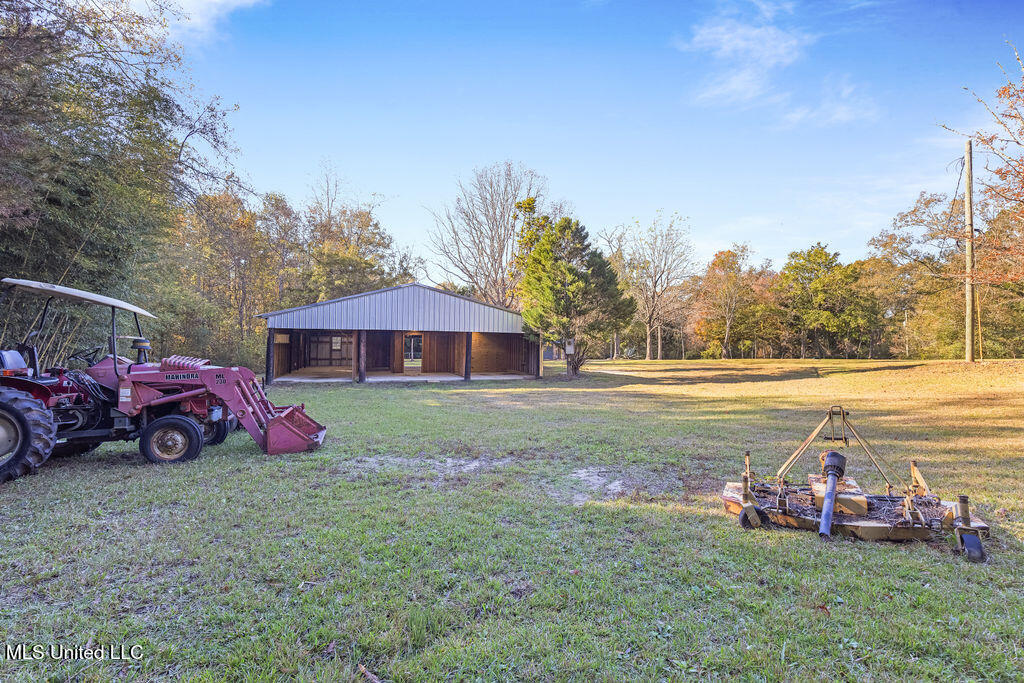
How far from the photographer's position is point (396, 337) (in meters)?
21.5

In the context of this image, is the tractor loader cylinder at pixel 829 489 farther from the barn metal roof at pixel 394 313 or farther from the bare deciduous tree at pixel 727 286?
the bare deciduous tree at pixel 727 286

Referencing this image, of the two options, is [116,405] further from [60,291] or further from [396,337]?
[396,337]

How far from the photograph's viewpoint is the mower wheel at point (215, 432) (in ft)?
20.7

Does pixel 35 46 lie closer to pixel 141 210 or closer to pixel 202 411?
pixel 141 210

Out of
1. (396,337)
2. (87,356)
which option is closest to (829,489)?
(87,356)

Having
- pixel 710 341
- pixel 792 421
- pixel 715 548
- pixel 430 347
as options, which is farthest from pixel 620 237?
pixel 715 548

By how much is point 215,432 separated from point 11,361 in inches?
86.9

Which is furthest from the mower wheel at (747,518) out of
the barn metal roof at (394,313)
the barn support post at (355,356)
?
the barn support post at (355,356)

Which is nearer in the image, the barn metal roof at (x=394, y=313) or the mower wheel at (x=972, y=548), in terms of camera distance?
the mower wheel at (x=972, y=548)

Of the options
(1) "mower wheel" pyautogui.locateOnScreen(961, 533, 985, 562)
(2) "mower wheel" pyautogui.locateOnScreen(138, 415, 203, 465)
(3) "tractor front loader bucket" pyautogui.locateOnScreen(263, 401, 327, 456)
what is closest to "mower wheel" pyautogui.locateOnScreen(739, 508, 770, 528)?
(1) "mower wheel" pyautogui.locateOnScreen(961, 533, 985, 562)

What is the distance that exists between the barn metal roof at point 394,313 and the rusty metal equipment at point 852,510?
14096 mm

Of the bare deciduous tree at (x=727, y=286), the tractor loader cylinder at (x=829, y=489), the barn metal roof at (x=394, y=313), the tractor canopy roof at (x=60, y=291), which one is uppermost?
the bare deciduous tree at (x=727, y=286)

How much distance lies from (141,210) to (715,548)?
1047cm

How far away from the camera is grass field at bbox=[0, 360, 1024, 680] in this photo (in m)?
2.10
